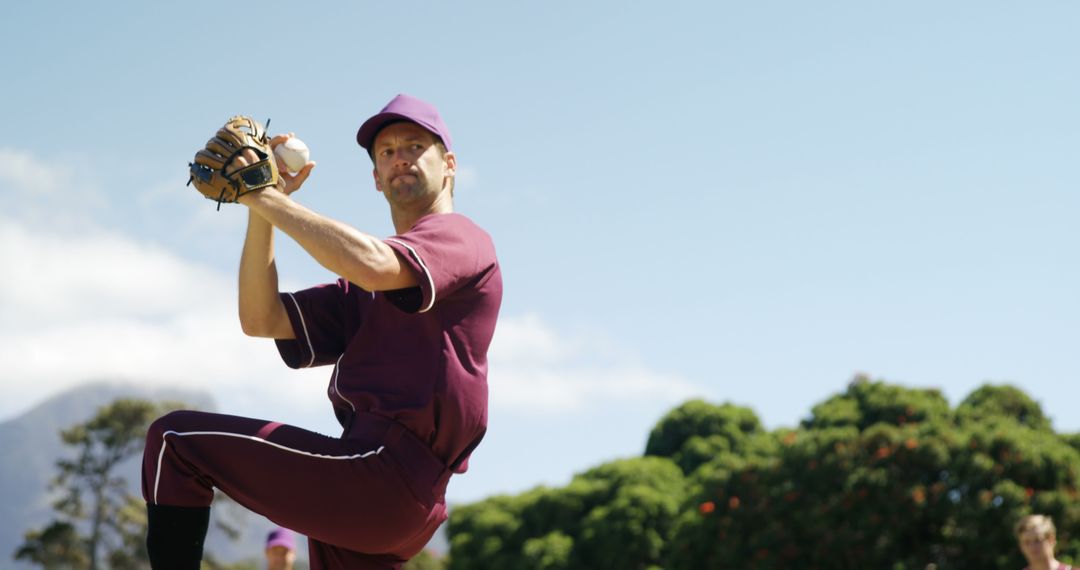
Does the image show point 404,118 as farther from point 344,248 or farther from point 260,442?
point 260,442

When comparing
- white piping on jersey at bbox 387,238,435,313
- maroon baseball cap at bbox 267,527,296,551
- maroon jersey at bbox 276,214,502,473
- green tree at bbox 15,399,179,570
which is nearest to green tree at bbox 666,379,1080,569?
maroon baseball cap at bbox 267,527,296,551

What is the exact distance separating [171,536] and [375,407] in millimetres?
723

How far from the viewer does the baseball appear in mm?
4312

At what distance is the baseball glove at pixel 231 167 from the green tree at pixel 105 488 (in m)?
50.1

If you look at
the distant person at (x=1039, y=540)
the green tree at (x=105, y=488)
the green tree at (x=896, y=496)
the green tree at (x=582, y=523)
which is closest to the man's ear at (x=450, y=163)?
the distant person at (x=1039, y=540)

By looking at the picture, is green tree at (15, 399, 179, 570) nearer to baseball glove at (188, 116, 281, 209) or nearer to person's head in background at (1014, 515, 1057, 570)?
person's head in background at (1014, 515, 1057, 570)

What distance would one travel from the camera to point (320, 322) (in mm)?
4629

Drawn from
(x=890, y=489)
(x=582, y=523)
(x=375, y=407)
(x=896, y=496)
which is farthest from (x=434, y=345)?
(x=582, y=523)

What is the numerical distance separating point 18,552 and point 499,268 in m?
45.0

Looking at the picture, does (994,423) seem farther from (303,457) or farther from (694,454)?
(303,457)

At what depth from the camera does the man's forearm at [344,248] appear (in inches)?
146

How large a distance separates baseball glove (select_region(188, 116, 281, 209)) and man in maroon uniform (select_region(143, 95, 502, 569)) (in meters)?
0.06

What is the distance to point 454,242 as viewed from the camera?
411 centimetres

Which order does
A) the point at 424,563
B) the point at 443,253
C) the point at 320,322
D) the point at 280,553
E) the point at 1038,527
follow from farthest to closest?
the point at 424,563 → the point at 280,553 → the point at 1038,527 → the point at 320,322 → the point at 443,253
